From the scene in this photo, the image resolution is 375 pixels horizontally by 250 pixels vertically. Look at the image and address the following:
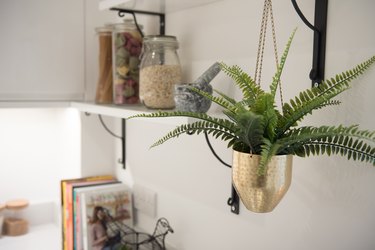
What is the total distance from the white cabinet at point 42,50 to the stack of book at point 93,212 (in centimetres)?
38

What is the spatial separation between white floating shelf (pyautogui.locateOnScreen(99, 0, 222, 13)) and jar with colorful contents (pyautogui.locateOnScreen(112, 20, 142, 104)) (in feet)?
0.36

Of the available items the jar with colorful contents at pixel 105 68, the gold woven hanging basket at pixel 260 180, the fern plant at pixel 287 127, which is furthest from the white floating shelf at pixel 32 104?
the gold woven hanging basket at pixel 260 180

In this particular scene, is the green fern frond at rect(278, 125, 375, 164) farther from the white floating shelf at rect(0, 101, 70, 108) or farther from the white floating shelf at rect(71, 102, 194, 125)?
the white floating shelf at rect(0, 101, 70, 108)

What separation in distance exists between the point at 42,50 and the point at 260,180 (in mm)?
1150

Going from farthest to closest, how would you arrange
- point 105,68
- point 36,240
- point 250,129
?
point 36,240 → point 105,68 → point 250,129

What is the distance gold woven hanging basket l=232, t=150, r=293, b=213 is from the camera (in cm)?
63

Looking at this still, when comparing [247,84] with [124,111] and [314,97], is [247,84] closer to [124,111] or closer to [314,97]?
[314,97]

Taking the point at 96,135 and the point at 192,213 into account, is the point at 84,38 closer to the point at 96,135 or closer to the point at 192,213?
the point at 96,135

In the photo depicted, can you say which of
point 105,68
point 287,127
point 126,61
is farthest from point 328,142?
point 105,68

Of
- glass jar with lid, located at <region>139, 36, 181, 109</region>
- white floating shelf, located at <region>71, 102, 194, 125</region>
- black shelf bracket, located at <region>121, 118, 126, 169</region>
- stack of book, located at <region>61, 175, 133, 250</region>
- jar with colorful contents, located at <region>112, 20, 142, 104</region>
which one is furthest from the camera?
black shelf bracket, located at <region>121, 118, 126, 169</region>

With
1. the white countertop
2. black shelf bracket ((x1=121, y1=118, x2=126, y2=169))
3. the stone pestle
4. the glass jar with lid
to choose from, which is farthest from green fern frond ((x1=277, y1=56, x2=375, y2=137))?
the white countertop

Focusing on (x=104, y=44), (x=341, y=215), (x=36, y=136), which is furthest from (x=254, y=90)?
(x=36, y=136)

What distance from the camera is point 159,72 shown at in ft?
3.56

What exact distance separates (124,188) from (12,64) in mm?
647
